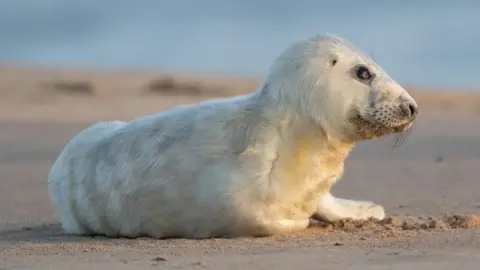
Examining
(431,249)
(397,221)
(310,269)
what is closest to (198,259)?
(310,269)

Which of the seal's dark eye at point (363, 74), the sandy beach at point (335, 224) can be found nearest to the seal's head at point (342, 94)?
the seal's dark eye at point (363, 74)

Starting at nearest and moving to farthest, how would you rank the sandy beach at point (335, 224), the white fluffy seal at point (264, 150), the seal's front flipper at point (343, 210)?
the sandy beach at point (335, 224) → the white fluffy seal at point (264, 150) → the seal's front flipper at point (343, 210)

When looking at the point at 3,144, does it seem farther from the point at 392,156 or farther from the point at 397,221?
the point at 397,221

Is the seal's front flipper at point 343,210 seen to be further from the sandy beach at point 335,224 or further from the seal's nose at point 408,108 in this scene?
the seal's nose at point 408,108

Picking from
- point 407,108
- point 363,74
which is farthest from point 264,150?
point 407,108

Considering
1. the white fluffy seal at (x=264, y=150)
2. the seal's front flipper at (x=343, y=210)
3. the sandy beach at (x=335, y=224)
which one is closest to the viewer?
the sandy beach at (x=335, y=224)

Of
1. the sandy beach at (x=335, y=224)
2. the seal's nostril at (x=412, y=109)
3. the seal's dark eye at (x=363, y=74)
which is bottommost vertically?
the sandy beach at (x=335, y=224)

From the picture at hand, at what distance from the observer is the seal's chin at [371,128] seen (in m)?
6.45

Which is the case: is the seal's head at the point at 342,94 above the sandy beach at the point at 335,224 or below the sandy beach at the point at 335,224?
above

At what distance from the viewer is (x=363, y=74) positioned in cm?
651

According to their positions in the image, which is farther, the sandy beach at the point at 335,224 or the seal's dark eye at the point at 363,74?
the seal's dark eye at the point at 363,74

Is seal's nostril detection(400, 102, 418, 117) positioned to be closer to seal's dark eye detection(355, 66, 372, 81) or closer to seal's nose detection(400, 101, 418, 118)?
seal's nose detection(400, 101, 418, 118)

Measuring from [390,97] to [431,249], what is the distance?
3.81ft

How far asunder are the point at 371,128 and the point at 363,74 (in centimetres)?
29
